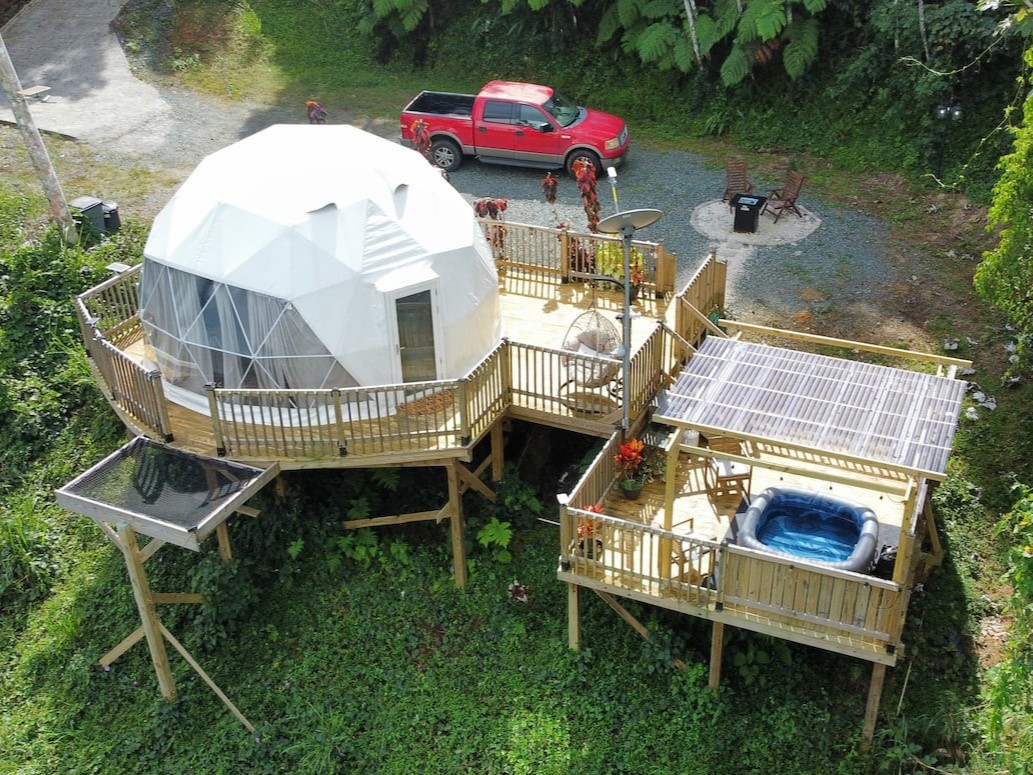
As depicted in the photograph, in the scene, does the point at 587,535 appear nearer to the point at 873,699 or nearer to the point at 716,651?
the point at 716,651

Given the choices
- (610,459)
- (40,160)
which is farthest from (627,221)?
(40,160)

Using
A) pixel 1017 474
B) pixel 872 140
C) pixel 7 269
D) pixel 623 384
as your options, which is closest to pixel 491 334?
pixel 623 384

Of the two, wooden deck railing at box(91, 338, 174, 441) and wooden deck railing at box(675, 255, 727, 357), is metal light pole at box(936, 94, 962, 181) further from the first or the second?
wooden deck railing at box(91, 338, 174, 441)

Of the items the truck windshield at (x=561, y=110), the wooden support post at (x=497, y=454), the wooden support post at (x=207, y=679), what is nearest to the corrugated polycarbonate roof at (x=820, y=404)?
the wooden support post at (x=497, y=454)

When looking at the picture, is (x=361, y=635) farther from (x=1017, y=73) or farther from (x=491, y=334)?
(x=1017, y=73)

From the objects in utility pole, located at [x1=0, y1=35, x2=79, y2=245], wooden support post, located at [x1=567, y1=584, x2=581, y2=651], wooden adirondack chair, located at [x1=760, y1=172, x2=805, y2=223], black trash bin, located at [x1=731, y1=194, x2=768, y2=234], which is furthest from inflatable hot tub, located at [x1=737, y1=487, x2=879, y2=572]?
utility pole, located at [x1=0, y1=35, x2=79, y2=245]

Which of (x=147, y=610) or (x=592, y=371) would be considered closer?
(x=147, y=610)
